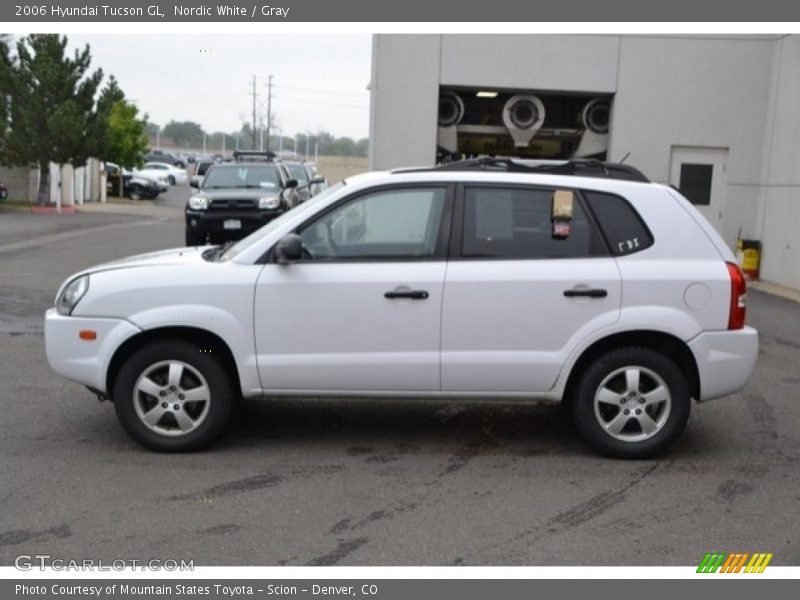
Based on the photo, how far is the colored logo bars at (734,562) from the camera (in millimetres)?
4676

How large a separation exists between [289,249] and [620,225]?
7.08ft

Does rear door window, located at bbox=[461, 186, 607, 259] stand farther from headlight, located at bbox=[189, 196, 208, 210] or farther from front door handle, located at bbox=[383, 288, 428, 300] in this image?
headlight, located at bbox=[189, 196, 208, 210]

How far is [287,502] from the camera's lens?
213 inches

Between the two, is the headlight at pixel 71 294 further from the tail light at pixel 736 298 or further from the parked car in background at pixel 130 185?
the parked car in background at pixel 130 185

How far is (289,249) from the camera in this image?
6.01 metres

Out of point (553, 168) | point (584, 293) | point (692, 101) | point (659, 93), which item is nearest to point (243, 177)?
point (659, 93)

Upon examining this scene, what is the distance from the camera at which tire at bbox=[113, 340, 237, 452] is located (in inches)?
241

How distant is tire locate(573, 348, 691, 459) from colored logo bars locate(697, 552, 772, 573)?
57.4 inches

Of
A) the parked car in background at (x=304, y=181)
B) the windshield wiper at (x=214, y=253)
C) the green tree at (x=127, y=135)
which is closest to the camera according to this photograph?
the windshield wiper at (x=214, y=253)

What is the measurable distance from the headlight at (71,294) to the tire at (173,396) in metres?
0.51

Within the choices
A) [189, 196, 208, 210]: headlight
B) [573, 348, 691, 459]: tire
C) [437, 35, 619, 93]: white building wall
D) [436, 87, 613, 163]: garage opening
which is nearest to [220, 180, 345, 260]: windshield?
[573, 348, 691, 459]: tire

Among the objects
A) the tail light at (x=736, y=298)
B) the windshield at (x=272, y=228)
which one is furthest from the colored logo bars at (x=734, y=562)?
the windshield at (x=272, y=228)

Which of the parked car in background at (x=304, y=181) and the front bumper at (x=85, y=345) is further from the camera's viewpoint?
the parked car in background at (x=304, y=181)

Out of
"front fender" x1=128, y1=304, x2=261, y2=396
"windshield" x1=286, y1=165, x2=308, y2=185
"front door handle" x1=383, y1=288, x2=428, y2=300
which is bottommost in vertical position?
"front fender" x1=128, y1=304, x2=261, y2=396
